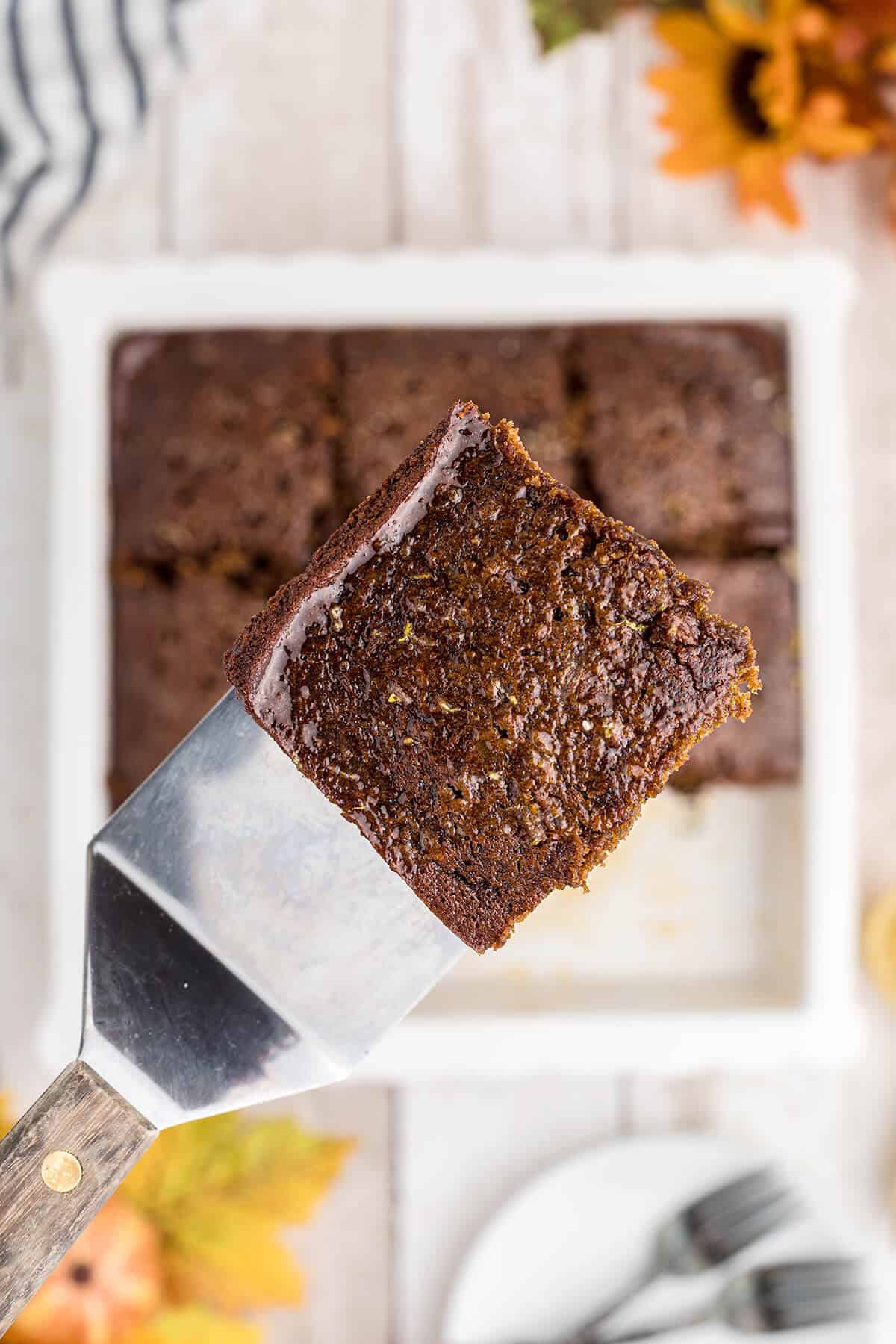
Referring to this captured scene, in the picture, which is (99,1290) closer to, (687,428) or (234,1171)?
(234,1171)

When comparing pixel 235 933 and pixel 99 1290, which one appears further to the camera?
pixel 99 1290

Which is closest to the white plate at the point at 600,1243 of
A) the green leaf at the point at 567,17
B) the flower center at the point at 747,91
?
the flower center at the point at 747,91

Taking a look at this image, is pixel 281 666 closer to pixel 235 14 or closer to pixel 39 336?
pixel 39 336

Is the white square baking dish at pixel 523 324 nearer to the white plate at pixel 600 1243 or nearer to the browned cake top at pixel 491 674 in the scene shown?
the white plate at pixel 600 1243

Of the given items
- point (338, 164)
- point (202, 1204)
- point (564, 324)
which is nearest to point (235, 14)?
point (338, 164)

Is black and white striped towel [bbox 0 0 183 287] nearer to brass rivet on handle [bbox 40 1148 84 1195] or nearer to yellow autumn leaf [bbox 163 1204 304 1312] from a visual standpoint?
brass rivet on handle [bbox 40 1148 84 1195]

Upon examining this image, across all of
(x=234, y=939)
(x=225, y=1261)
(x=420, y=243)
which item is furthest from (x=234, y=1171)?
(x=420, y=243)
